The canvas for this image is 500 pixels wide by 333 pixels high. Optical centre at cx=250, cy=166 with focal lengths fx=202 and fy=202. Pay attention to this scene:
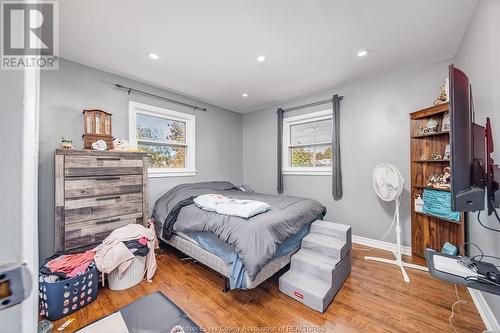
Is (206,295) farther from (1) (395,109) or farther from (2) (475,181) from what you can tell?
(1) (395,109)

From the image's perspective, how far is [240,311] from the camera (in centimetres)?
173

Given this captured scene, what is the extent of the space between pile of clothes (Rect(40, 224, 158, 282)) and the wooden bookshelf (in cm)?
330

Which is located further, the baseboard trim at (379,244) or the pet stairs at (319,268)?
the baseboard trim at (379,244)

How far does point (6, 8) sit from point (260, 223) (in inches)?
71.4

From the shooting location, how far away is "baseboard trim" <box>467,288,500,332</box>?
1.46 meters

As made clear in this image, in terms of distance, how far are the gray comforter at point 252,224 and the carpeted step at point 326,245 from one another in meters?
0.20

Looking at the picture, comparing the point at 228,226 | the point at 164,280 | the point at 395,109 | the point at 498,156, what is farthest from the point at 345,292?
the point at 395,109

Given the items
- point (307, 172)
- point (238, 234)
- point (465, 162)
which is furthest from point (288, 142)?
point (465, 162)

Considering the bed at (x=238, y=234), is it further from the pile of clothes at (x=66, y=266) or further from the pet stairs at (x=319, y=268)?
the pile of clothes at (x=66, y=266)

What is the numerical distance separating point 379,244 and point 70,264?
12.3 ft

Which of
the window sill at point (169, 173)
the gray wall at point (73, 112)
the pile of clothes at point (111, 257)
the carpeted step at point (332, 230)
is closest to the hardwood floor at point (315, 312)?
the pile of clothes at point (111, 257)

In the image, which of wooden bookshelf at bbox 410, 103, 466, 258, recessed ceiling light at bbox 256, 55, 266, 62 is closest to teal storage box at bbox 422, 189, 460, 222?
wooden bookshelf at bbox 410, 103, 466, 258

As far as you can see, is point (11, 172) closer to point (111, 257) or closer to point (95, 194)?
point (111, 257)

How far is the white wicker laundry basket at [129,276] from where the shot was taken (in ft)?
6.62
